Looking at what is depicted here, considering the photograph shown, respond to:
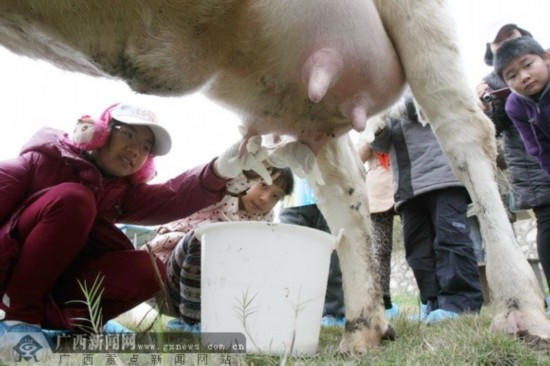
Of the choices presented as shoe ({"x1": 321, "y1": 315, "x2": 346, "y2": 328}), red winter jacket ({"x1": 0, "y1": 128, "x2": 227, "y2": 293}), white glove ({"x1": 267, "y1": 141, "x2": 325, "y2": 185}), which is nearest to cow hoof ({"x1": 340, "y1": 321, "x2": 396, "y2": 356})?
white glove ({"x1": 267, "y1": 141, "x2": 325, "y2": 185})

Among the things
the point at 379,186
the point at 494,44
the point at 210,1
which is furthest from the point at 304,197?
the point at 210,1

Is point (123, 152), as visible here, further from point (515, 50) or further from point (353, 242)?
point (515, 50)

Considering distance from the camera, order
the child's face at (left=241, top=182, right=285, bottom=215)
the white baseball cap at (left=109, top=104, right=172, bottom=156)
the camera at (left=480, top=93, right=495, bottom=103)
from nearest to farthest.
A: the white baseball cap at (left=109, top=104, right=172, bottom=156) < the child's face at (left=241, top=182, right=285, bottom=215) < the camera at (left=480, top=93, right=495, bottom=103)

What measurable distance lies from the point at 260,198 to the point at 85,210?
3.86 feet

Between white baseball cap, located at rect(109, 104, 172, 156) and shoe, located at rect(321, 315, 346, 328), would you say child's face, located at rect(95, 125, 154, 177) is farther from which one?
shoe, located at rect(321, 315, 346, 328)

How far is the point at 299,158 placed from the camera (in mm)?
2289

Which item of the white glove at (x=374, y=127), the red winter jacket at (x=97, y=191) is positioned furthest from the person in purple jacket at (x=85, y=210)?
the white glove at (x=374, y=127)

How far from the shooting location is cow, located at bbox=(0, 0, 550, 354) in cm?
176

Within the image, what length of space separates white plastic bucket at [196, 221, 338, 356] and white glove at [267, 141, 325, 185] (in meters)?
0.49

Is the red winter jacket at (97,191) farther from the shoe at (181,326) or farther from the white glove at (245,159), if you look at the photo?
the shoe at (181,326)

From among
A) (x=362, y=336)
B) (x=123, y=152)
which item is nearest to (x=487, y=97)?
(x=362, y=336)

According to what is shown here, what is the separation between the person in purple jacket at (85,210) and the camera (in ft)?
7.25

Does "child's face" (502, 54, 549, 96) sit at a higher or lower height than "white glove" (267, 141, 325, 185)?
higher

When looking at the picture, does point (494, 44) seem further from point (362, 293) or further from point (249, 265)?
point (249, 265)
